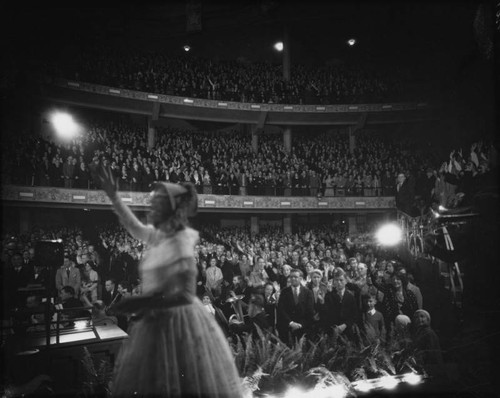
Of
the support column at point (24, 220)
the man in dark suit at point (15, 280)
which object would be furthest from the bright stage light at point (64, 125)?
the man in dark suit at point (15, 280)

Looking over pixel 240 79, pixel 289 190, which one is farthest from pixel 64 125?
pixel 289 190

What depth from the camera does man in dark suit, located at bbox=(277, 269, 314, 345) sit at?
5.39m

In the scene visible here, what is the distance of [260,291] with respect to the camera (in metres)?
5.72

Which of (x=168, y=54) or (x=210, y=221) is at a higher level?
(x=168, y=54)

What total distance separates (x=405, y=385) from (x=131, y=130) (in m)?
17.3

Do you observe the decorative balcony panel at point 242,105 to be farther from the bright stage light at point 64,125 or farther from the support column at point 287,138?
the bright stage light at point 64,125

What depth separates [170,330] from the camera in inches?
78.4

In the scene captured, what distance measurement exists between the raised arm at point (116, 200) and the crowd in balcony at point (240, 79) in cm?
1629

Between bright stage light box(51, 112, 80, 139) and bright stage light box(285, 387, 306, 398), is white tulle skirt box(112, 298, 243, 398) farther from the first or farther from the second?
bright stage light box(51, 112, 80, 139)

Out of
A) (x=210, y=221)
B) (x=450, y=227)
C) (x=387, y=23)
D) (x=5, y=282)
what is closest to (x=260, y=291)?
(x=450, y=227)

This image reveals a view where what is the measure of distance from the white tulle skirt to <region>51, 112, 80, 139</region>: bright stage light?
16.7 m

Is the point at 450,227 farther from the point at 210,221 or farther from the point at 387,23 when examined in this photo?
the point at 387,23

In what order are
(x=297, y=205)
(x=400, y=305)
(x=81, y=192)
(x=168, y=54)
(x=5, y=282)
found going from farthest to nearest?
(x=168, y=54) < (x=297, y=205) < (x=81, y=192) < (x=400, y=305) < (x=5, y=282)

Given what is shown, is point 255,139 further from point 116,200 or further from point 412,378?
point 116,200
